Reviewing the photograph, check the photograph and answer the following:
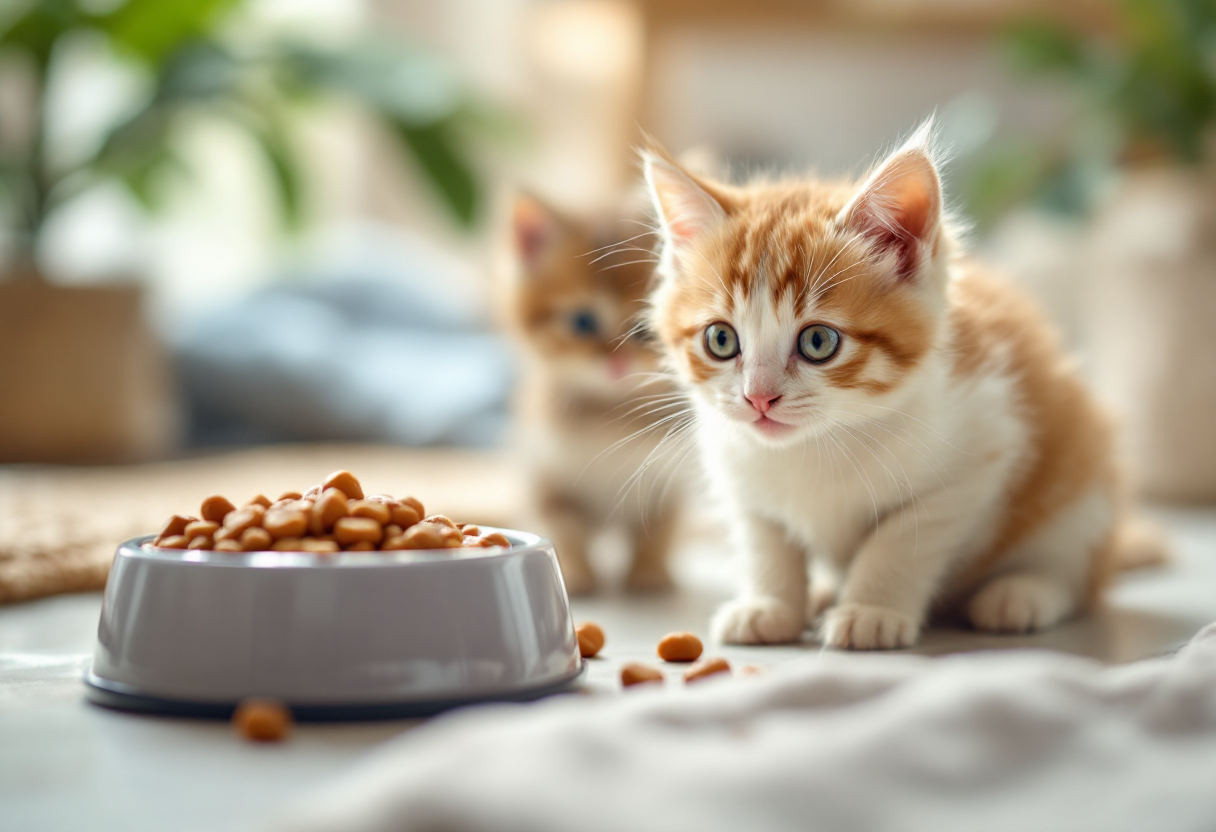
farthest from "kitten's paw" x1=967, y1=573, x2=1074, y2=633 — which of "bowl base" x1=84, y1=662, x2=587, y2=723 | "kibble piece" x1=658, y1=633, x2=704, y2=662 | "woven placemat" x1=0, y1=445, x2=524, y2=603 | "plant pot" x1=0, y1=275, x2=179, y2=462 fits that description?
"plant pot" x1=0, y1=275, x2=179, y2=462

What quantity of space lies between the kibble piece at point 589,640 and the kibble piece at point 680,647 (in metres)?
0.08

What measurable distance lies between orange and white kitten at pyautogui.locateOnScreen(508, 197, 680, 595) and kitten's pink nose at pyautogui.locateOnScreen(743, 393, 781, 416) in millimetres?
541

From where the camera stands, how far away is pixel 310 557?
0.97 metres

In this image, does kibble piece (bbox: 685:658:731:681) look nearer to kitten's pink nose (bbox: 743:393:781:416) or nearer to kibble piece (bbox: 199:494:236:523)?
kitten's pink nose (bbox: 743:393:781:416)

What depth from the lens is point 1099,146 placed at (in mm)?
2801

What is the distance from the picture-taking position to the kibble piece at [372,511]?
1.08m

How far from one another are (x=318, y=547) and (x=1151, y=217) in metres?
2.31

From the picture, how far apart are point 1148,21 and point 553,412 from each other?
5.99ft

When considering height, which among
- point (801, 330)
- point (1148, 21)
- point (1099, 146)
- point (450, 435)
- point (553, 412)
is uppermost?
point (1148, 21)

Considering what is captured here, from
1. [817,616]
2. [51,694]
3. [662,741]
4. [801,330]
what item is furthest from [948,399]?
[51,694]

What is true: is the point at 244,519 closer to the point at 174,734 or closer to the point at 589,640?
the point at 174,734

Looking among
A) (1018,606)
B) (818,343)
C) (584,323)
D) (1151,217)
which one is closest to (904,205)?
(818,343)

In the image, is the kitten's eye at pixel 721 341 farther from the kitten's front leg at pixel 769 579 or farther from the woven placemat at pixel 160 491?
the woven placemat at pixel 160 491

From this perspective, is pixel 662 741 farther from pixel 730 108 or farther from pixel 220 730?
pixel 730 108
